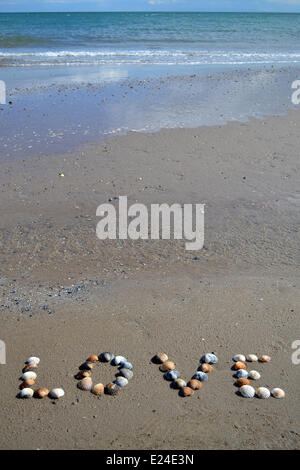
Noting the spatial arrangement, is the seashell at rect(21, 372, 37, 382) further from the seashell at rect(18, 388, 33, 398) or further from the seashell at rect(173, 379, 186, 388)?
the seashell at rect(173, 379, 186, 388)

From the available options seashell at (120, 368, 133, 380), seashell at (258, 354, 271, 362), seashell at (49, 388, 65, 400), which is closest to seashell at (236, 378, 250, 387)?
seashell at (258, 354, 271, 362)

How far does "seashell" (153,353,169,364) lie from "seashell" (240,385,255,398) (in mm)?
650

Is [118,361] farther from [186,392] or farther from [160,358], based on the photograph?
[186,392]

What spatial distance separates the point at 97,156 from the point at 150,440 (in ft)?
19.0

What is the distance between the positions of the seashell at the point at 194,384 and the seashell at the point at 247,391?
313 mm

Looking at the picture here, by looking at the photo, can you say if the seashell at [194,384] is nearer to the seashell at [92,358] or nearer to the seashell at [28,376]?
the seashell at [92,358]

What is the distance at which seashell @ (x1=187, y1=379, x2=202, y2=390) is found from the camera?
3.26m

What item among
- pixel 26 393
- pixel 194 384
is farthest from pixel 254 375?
pixel 26 393

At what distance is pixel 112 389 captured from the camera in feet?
10.6

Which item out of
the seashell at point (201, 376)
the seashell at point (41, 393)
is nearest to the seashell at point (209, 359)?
the seashell at point (201, 376)

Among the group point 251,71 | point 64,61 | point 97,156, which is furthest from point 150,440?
point 64,61

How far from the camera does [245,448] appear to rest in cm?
286

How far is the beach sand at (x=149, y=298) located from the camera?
301 centimetres
